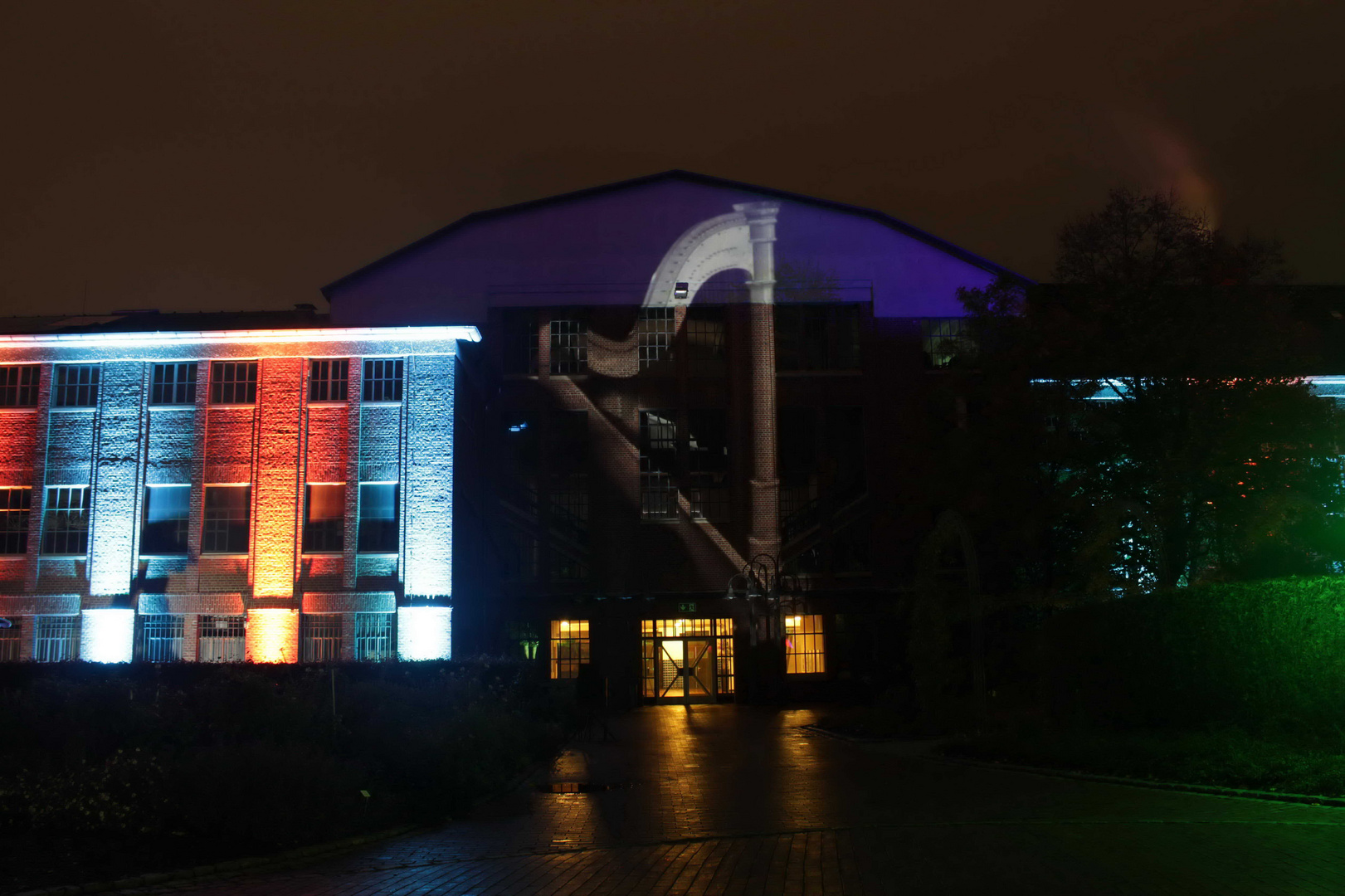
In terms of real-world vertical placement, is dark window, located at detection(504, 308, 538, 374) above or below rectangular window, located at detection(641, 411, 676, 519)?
above

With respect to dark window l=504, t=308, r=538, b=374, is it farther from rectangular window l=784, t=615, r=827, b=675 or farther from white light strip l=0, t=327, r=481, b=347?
rectangular window l=784, t=615, r=827, b=675

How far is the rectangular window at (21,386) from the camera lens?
3438 cm

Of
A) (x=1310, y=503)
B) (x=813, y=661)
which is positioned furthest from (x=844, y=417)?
(x=1310, y=503)

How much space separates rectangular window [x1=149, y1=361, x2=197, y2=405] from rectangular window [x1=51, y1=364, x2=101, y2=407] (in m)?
1.77

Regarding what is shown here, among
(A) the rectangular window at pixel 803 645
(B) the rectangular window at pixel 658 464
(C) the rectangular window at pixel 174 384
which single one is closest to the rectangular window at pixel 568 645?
(B) the rectangular window at pixel 658 464

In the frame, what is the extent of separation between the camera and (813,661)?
39.8 m

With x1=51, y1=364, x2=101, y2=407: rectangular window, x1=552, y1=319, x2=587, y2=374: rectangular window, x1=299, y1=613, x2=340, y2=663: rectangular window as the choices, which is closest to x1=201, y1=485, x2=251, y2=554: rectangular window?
x1=299, y1=613, x2=340, y2=663: rectangular window

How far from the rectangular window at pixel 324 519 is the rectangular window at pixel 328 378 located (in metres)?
2.51

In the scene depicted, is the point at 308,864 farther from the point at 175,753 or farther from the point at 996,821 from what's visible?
the point at 996,821

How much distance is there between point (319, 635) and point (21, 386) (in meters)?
11.8

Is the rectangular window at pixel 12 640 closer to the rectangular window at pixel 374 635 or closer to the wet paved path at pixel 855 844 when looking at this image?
the rectangular window at pixel 374 635

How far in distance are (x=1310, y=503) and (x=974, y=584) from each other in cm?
874

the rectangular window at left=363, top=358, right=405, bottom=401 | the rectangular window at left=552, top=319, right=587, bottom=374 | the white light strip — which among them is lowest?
the rectangular window at left=363, top=358, right=405, bottom=401

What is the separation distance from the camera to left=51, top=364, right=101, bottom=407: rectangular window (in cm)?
3412
